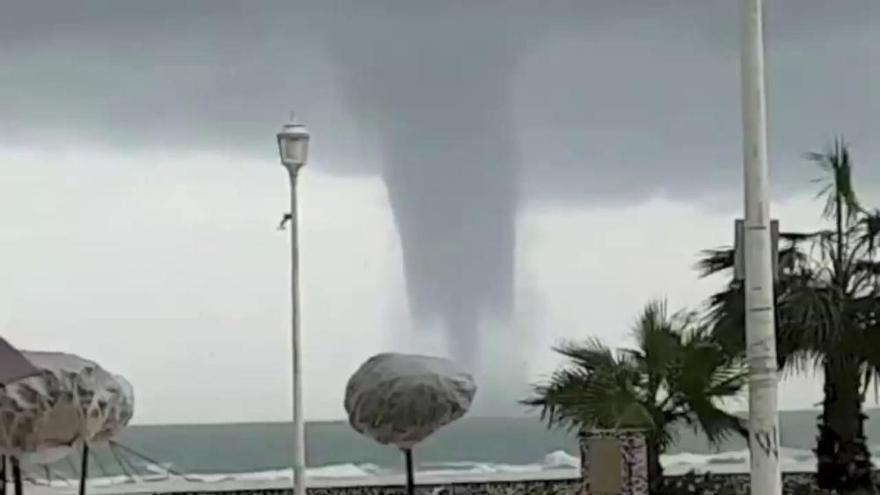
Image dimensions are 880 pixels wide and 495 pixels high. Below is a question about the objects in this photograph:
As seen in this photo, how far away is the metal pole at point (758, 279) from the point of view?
34.5ft

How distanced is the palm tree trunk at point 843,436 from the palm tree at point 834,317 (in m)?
0.01

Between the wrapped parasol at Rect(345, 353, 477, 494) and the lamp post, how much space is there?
348cm

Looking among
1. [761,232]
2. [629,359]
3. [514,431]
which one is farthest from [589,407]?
[514,431]

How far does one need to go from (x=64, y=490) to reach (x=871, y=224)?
1376cm

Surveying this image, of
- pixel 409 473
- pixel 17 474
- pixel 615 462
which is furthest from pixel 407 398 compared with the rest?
pixel 17 474

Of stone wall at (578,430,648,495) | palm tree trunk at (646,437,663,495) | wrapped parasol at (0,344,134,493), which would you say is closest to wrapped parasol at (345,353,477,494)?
palm tree trunk at (646,437,663,495)

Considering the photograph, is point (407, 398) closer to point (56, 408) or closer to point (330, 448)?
point (56, 408)

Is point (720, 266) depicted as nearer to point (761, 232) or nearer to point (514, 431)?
point (761, 232)

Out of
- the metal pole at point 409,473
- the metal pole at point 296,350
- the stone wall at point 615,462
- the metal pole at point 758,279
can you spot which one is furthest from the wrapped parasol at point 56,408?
Result: the metal pole at point 758,279

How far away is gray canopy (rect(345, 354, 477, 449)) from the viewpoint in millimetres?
19547

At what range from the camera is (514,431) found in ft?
320

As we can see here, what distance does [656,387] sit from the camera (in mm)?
18469

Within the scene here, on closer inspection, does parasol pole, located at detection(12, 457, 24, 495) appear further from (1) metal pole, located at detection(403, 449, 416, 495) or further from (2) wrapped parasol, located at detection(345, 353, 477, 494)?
(1) metal pole, located at detection(403, 449, 416, 495)

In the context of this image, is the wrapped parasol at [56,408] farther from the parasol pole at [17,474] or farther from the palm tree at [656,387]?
the palm tree at [656,387]
